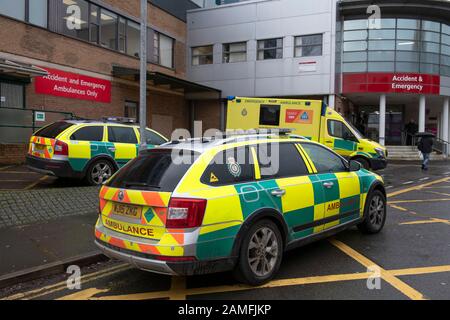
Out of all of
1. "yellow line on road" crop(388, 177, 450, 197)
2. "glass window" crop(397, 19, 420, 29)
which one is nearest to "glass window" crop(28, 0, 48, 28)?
"yellow line on road" crop(388, 177, 450, 197)

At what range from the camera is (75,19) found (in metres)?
17.2

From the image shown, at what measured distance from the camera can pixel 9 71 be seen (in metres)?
13.7

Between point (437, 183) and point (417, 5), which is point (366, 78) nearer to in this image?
point (417, 5)

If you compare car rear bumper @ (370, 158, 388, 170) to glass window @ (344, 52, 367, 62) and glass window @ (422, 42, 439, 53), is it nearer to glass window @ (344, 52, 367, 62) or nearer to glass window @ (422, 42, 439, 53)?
glass window @ (344, 52, 367, 62)

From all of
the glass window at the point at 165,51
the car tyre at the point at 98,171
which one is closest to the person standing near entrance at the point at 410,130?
the glass window at the point at 165,51

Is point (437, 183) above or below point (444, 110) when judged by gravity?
below

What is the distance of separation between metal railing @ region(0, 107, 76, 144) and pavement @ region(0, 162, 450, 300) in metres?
8.80

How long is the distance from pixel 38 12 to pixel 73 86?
3.03 m

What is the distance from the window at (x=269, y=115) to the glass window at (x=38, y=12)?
8.89m

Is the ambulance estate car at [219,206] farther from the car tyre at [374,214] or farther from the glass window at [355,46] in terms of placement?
the glass window at [355,46]

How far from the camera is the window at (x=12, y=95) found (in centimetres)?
1433

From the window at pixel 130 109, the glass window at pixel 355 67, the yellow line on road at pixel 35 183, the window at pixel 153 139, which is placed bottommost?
the yellow line on road at pixel 35 183

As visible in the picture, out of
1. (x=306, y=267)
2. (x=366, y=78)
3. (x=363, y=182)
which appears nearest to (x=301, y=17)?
(x=366, y=78)
